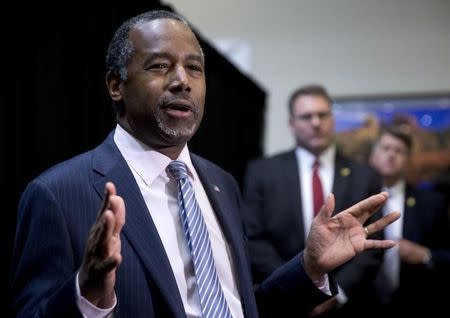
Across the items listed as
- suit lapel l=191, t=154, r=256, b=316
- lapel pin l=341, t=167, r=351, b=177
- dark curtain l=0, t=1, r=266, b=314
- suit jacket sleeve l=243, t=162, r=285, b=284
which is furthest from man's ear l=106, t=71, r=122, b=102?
lapel pin l=341, t=167, r=351, b=177

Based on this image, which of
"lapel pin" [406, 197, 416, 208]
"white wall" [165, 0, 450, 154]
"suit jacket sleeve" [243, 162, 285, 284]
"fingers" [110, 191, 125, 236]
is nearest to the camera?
"fingers" [110, 191, 125, 236]

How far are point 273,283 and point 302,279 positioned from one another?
105 mm

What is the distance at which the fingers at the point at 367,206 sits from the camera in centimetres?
144

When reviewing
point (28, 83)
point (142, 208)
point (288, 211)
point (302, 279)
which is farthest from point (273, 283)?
point (288, 211)

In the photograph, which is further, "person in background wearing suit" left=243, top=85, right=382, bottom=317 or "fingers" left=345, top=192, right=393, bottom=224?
"person in background wearing suit" left=243, top=85, right=382, bottom=317

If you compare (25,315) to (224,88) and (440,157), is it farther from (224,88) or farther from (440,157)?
(440,157)

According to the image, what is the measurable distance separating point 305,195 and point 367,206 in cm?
160

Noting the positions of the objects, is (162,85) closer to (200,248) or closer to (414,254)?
(200,248)

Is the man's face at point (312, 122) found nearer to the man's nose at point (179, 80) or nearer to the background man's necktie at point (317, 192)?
the background man's necktie at point (317, 192)

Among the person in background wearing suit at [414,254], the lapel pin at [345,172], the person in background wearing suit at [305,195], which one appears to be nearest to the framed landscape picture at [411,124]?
the person in background wearing suit at [414,254]

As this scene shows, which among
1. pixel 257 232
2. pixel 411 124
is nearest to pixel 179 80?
pixel 257 232

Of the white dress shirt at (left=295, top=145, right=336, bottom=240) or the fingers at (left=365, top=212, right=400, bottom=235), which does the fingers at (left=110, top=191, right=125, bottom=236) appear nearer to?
the fingers at (left=365, top=212, right=400, bottom=235)

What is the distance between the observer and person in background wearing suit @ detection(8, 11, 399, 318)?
1.17 m

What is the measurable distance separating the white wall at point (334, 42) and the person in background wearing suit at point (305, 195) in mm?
2032
